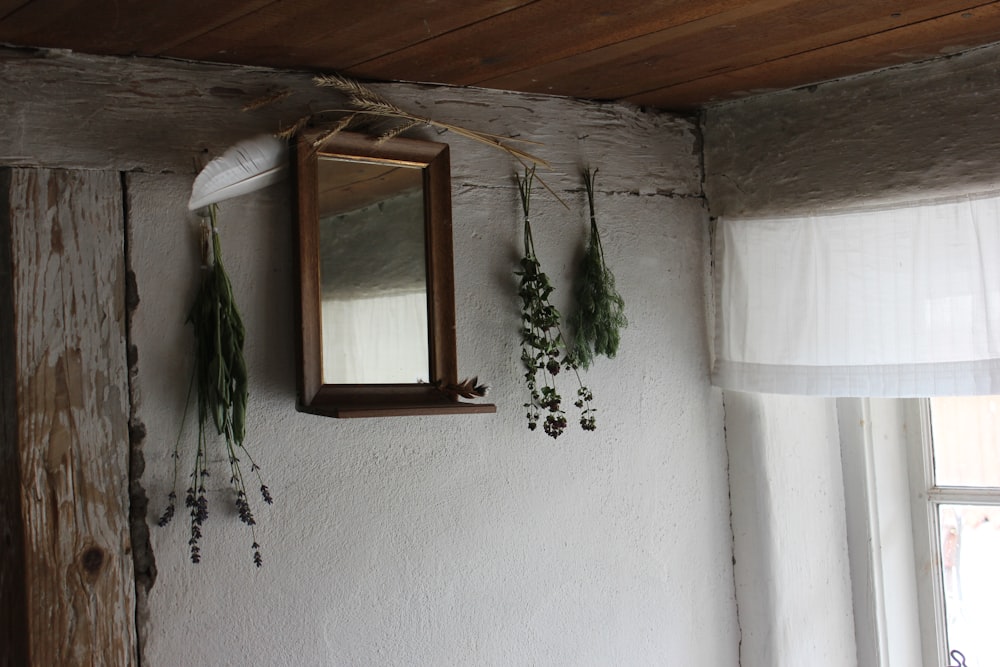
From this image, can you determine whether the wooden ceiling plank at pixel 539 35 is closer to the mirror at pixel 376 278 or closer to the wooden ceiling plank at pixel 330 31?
the wooden ceiling plank at pixel 330 31

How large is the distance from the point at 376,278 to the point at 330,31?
0.42m

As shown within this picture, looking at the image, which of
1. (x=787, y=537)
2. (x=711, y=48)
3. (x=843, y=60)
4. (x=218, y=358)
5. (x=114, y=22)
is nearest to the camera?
(x=114, y=22)

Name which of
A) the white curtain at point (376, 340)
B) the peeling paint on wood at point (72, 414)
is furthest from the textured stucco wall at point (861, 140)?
the peeling paint on wood at point (72, 414)

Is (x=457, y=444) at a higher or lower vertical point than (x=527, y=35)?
lower

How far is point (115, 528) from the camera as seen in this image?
1.43 meters

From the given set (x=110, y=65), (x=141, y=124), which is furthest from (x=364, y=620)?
(x=110, y=65)

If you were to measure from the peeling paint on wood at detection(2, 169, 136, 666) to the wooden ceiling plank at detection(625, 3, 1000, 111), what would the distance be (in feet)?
3.69

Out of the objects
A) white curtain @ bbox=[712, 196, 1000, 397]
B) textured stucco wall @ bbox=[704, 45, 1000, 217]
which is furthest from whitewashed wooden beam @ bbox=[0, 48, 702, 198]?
white curtain @ bbox=[712, 196, 1000, 397]

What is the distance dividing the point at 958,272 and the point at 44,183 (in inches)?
64.0

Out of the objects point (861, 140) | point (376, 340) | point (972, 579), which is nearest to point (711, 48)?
point (861, 140)

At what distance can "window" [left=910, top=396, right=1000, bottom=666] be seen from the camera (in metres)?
2.03

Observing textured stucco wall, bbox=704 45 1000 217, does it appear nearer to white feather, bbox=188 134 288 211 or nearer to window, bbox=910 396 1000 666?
window, bbox=910 396 1000 666

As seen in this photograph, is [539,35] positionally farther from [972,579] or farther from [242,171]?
[972,579]

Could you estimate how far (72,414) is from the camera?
4.64 feet
